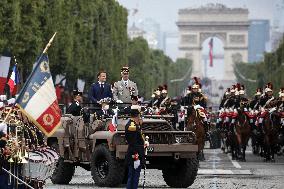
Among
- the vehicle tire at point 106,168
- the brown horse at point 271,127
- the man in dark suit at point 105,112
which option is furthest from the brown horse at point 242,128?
the vehicle tire at point 106,168

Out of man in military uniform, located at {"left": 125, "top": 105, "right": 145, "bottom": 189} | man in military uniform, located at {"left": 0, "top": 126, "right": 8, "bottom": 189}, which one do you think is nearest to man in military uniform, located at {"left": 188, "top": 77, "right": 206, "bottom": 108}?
man in military uniform, located at {"left": 125, "top": 105, "right": 145, "bottom": 189}

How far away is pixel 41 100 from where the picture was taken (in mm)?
18656

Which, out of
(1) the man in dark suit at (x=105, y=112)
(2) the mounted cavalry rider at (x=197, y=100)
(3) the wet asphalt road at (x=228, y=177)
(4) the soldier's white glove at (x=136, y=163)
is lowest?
(3) the wet asphalt road at (x=228, y=177)

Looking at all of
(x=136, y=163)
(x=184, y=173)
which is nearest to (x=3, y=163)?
(x=136, y=163)

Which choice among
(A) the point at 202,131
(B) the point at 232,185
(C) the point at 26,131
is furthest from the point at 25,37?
(C) the point at 26,131

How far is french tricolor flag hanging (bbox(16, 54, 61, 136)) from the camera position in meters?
18.4

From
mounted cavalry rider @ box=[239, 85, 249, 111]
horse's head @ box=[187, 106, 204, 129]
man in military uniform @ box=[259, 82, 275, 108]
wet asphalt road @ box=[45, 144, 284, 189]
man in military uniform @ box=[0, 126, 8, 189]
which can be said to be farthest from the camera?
man in military uniform @ box=[259, 82, 275, 108]

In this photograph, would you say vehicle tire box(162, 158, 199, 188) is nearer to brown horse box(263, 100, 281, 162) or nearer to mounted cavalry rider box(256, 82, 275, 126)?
brown horse box(263, 100, 281, 162)

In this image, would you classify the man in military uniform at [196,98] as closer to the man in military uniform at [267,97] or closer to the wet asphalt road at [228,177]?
the wet asphalt road at [228,177]

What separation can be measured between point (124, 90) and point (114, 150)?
2754 mm

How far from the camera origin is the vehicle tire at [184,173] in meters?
27.6

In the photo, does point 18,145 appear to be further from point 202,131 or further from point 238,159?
point 238,159

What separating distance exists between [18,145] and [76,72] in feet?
225

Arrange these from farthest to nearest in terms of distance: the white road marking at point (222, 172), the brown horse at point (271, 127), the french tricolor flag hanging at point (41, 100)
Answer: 1. the brown horse at point (271, 127)
2. the white road marking at point (222, 172)
3. the french tricolor flag hanging at point (41, 100)
